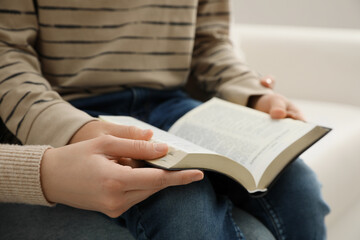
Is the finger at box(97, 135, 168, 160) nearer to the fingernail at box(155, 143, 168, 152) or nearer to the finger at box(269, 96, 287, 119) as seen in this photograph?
the fingernail at box(155, 143, 168, 152)

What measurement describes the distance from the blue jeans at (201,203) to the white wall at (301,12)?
1.14 meters

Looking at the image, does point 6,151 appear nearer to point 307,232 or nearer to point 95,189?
point 95,189

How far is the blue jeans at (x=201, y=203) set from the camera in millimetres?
488

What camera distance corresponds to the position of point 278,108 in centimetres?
65

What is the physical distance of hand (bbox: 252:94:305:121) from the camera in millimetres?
646

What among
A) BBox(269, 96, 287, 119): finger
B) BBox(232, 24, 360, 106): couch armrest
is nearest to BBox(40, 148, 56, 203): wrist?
BBox(269, 96, 287, 119): finger

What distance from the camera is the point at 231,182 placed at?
2.10 ft

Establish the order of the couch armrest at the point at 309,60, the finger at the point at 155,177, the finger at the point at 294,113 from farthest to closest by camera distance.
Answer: the couch armrest at the point at 309,60
the finger at the point at 294,113
the finger at the point at 155,177

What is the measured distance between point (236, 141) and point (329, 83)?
65 cm

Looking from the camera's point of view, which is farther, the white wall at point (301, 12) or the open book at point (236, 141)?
the white wall at point (301, 12)

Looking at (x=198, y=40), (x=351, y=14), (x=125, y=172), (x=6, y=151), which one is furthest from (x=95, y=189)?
(x=351, y=14)

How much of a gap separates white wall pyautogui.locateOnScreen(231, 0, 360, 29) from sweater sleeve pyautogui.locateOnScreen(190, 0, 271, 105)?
99 centimetres

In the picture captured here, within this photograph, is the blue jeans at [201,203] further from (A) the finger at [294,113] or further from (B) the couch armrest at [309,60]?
(B) the couch armrest at [309,60]

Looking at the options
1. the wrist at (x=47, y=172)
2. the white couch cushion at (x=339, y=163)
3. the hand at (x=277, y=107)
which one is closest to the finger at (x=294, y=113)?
the hand at (x=277, y=107)
